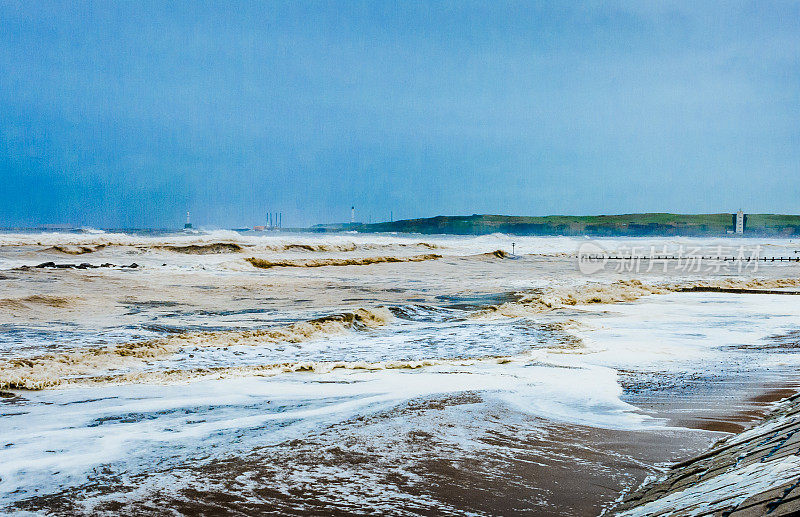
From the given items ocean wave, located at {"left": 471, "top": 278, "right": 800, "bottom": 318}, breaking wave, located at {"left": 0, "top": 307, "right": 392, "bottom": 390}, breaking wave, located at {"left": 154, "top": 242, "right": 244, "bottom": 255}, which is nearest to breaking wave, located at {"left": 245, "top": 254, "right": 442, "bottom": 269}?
breaking wave, located at {"left": 154, "top": 242, "right": 244, "bottom": 255}

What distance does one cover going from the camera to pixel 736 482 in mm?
2412

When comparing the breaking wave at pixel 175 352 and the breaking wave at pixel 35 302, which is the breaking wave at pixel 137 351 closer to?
the breaking wave at pixel 175 352

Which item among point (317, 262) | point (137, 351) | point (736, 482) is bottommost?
point (317, 262)

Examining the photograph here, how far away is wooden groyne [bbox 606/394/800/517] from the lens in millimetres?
1984

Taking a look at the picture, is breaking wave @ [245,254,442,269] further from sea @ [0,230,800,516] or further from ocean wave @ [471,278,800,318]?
sea @ [0,230,800,516]

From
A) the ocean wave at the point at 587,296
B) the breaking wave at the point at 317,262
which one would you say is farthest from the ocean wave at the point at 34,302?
the breaking wave at the point at 317,262

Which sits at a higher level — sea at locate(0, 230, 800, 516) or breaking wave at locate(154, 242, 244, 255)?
breaking wave at locate(154, 242, 244, 255)

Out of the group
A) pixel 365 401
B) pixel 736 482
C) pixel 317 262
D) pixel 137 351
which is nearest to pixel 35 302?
pixel 137 351

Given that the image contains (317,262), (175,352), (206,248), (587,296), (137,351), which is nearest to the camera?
(137,351)

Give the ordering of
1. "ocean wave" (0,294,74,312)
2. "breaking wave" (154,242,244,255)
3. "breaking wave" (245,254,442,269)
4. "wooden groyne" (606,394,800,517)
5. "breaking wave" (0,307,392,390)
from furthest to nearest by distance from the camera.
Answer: "breaking wave" (154,242,244,255) < "breaking wave" (245,254,442,269) < "ocean wave" (0,294,74,312) < "breaking wave" (0,307,392,390) < "wooden groyne" (606,394,800,517)

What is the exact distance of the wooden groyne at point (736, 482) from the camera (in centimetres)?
198

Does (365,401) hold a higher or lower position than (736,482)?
lower

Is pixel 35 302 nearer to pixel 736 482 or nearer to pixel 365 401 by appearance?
pixel 365 401

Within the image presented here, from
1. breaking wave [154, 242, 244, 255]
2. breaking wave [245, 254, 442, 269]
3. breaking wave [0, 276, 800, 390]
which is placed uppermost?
breaking wave [154, 242, 244, 255]
